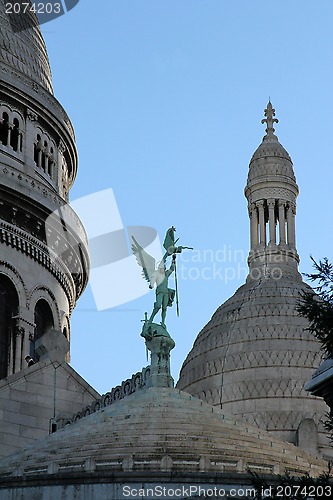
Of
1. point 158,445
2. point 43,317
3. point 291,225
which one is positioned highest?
point 291,225

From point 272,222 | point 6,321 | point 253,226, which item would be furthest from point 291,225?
point 6,321

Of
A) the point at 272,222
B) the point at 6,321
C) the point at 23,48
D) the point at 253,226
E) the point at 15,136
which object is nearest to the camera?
the point at 6,321

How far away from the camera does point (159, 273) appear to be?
4222 cm

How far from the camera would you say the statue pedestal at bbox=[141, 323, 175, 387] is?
40219 millimetres

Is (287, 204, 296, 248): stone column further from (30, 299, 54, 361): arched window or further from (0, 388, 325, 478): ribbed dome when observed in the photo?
(0, 388, 325, 478): ribbed dome

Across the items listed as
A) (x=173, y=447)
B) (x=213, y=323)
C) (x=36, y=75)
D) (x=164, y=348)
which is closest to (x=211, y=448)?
(x=173, y=447)

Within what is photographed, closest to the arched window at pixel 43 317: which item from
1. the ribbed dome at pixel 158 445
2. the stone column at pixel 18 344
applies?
the stone column at pixel 18 344

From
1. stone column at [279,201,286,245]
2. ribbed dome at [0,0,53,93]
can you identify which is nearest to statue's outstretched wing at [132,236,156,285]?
ribbed dome at [0,0,53,93]

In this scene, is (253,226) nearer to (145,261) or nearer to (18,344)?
(18,344)

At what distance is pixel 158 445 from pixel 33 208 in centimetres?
2114

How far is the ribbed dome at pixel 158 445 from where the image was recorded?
33.5 meters

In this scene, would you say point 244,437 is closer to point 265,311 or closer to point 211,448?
point 211,448

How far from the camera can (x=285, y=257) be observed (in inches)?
2469

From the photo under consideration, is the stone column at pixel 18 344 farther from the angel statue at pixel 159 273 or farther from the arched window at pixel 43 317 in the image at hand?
the angel statue at pixel 159 273
